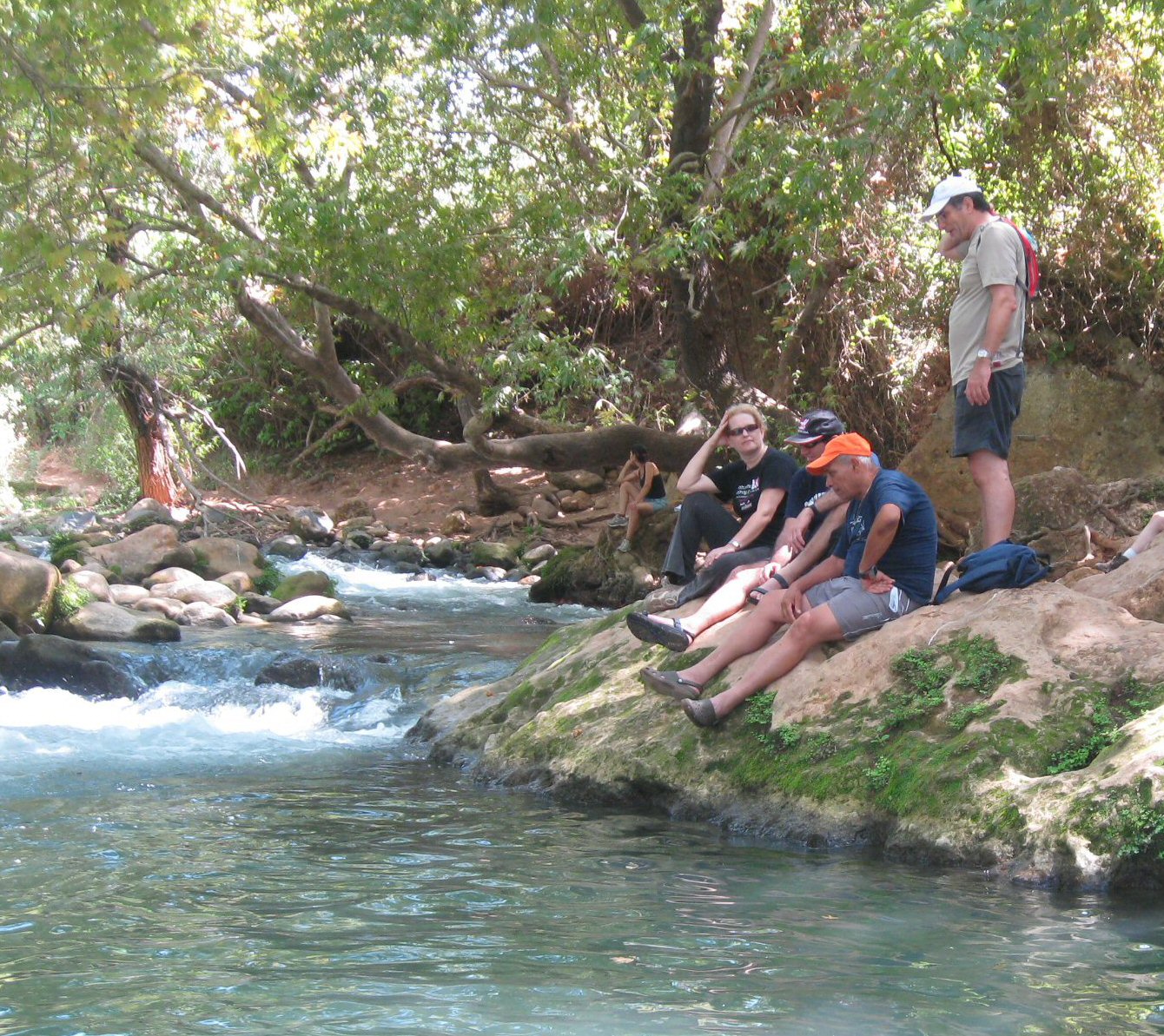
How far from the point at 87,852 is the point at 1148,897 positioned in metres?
3.88

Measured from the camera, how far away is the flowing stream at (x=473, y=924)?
332 cm

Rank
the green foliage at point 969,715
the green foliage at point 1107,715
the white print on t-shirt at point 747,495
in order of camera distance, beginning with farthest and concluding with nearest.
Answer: the white print on t-shirt at point 747,495 → the green foliage at point 969,715 → the green foliage at point 1107,715

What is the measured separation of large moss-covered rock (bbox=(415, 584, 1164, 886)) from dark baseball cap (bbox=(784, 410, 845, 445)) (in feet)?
3.56

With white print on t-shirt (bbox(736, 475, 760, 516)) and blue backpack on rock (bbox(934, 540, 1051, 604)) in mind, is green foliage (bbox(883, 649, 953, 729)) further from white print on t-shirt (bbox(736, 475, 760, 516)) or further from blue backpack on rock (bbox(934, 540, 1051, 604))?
white print on t-shirt (bbox(736, 475, 760, 516))

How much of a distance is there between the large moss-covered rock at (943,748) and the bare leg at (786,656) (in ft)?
0.20

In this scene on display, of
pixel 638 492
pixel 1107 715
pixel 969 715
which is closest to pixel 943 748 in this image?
pixel 969 715

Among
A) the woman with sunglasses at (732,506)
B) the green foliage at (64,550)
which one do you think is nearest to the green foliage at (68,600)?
the green foliage at (64,550)

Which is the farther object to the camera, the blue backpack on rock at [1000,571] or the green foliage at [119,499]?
the green foliage at [119,499]

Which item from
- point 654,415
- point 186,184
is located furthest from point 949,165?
point 186,184

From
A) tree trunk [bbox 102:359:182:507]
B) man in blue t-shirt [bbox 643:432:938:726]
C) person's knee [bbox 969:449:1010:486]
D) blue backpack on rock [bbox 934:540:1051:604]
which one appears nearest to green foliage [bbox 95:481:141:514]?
tree trunk [bbox 102:359:182:507]

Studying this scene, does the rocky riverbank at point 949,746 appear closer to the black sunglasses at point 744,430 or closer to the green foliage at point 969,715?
the green foliage at point 969,715

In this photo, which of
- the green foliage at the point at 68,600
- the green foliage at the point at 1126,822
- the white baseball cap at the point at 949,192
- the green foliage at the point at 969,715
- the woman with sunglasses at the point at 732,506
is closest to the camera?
the green foliage at the point at 1126,822

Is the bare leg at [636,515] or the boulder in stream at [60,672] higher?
the bare leg at [636,515]

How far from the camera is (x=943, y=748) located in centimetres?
516
